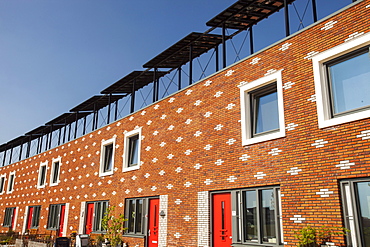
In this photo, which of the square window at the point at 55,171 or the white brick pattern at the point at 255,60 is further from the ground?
the white brick pattern at the point at 255,60

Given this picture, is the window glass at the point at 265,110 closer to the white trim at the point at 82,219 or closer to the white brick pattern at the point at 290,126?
the white brick pattern at the point at 290,126

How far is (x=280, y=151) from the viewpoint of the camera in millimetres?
9398

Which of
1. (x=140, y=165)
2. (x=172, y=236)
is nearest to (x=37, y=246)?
(x=140, y=165)

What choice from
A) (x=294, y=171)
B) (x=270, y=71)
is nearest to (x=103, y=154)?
(x=270, y=71)

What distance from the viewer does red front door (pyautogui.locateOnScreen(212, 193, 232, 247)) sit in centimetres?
1051

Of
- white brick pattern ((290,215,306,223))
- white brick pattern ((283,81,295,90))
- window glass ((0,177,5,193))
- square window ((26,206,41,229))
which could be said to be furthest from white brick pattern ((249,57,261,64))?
window glass ((0,177,5,193))

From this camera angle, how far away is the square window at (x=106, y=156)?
712 inches

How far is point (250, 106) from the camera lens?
10.8 meters

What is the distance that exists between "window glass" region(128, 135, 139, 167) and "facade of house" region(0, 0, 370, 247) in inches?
2.3

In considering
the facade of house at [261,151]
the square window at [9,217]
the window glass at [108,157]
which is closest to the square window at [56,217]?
the window glass at [108,157]

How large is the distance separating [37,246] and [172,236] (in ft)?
23.3

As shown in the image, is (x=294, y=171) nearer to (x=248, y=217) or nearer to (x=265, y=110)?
(x=248, y=217)

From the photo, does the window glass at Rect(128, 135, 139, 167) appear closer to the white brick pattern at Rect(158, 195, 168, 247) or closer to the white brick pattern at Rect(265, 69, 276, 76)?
the white brick pattern at Rect(158, 195, 168, 247)

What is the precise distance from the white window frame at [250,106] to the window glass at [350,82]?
4.67 feet
